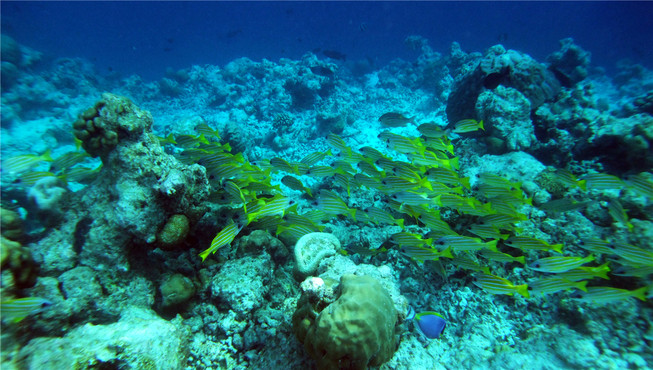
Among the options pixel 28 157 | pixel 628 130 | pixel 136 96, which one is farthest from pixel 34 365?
pixel 136 96

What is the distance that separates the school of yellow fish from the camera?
3330mm

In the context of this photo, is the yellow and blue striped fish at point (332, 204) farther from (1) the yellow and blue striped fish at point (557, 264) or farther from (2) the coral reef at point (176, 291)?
(1) the yellow and blue striped fish at point (557, 264)

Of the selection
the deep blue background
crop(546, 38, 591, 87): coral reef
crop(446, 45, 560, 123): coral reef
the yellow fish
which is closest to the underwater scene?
crop(446, 45, 560, 123): coral reef

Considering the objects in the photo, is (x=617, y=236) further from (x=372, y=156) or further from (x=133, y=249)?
(x=133, y=249)

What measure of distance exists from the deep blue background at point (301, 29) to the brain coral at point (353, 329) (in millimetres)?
37625

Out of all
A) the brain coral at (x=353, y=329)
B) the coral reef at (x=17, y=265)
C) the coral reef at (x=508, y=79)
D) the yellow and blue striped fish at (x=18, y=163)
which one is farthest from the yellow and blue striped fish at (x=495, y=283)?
the yellow and blue striped fish at (x=18, y=163)

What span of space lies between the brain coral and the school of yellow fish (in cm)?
157

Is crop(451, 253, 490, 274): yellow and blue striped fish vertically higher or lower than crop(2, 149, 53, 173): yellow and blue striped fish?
lower

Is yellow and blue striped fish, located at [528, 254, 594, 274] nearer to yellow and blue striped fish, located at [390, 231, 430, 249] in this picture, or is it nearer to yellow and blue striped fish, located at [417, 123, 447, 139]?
yellow and blue striped fish, located at [390, 231, 430, 249]

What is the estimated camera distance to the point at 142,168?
12.2 feet

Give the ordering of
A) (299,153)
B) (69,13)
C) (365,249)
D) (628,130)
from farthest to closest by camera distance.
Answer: (69,13), (299,153), (628,130), (365,249)

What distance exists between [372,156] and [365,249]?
2448mm

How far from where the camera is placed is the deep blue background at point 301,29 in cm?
4469

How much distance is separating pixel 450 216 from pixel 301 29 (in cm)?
9231
